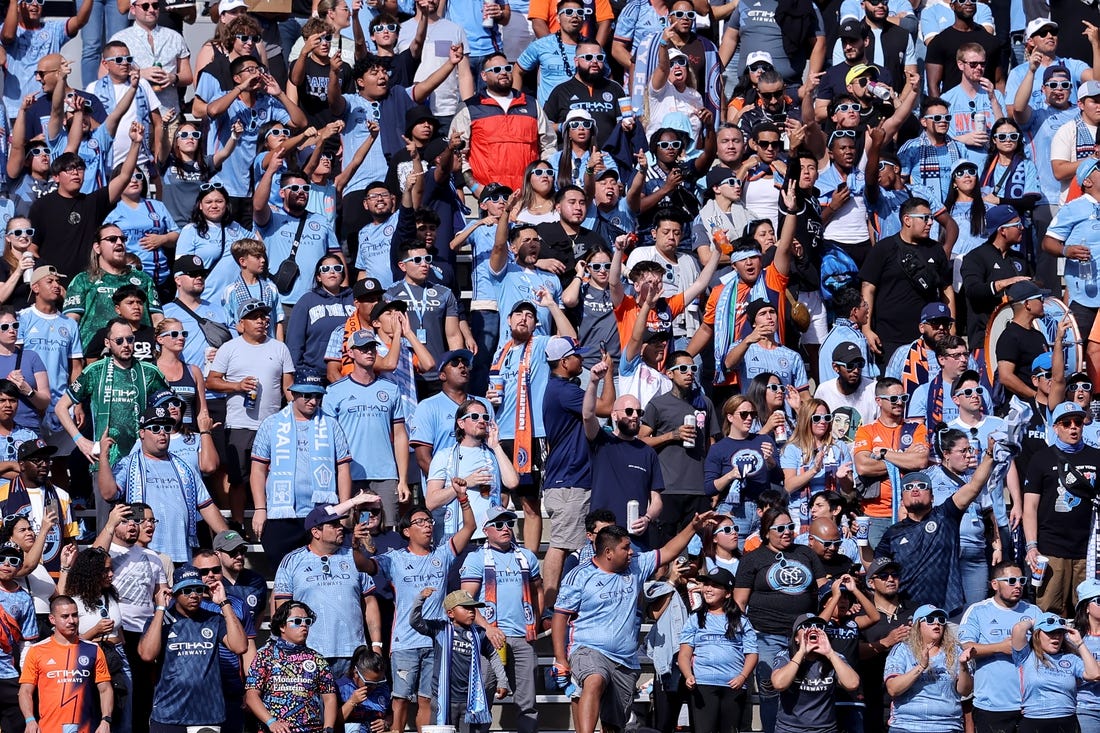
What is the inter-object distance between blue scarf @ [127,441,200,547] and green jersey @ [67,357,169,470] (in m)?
0.30

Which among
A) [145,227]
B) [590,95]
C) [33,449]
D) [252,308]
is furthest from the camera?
[590,95]

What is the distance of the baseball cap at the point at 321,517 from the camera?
47.4ft

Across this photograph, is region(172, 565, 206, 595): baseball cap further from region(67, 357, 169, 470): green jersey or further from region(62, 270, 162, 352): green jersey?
region(62, 270, 162, 352): green jersey

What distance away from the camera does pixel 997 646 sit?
1453 cm

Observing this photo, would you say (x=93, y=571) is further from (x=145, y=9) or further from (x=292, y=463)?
(x=145, y=9)

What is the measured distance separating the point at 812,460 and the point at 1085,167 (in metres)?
4.46

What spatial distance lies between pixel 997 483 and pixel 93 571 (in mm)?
6448

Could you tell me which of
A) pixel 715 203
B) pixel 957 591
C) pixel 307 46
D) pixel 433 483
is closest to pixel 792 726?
pixel 957 591

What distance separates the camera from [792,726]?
14062mm

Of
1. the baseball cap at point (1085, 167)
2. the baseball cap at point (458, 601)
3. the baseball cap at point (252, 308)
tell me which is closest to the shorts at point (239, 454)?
the baseball cap at point (252, 308)

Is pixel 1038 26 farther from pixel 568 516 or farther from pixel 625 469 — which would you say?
pixel 568 516

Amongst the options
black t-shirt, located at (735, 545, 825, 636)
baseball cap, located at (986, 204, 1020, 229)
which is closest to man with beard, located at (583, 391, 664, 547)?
black t-shirt, located at (735, 545, 825, 636)

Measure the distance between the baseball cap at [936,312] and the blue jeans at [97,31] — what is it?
8.15 meters

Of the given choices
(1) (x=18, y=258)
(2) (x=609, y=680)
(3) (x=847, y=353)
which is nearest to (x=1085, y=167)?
(3) (x=847, y=353)
